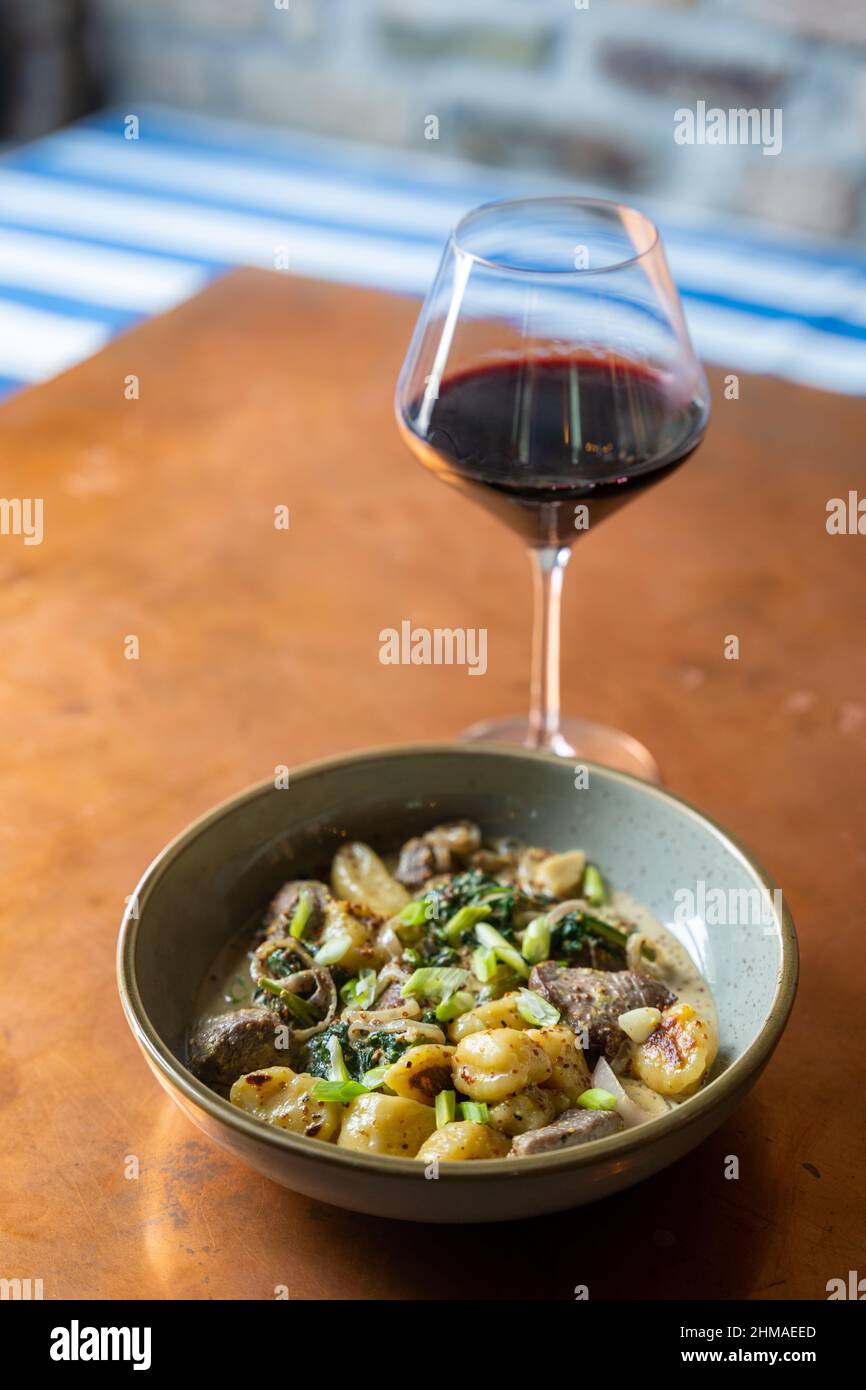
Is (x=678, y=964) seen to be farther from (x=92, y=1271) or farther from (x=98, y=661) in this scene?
(x=98, y=661)

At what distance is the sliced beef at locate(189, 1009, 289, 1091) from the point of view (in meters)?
0.98

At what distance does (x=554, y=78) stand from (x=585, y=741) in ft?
12.0

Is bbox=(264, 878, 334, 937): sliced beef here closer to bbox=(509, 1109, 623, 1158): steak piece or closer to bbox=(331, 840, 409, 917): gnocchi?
bbox=(331, 840, 409, 917): gnocchi

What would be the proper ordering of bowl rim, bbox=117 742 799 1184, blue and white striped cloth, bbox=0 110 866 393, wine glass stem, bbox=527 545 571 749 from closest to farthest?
bowl rim, bbox=117 742 799 1184
wine glass stem, bbox=527 545 571 749
blue and white striped cloth, bbox=0 110 866 393

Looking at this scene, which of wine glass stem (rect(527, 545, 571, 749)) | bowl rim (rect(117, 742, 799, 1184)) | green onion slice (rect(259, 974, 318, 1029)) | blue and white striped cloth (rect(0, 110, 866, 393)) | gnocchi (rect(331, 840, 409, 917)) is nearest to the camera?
bowl rim (rect(117, 742, 799, 1184))

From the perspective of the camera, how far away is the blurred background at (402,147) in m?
4.02

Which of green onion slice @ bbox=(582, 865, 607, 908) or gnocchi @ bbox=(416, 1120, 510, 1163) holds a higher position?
green onion slice @ bbox=(582, 865, 607, 908)

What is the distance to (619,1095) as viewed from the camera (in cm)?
95

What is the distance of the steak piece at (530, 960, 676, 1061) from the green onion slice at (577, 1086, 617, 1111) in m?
0.06

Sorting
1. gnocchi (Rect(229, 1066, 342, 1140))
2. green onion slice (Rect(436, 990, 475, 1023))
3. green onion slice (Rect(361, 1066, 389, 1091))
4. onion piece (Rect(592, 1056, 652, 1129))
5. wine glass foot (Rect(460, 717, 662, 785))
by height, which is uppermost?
wine glass foot (Rect(460, 717, 662, 785))

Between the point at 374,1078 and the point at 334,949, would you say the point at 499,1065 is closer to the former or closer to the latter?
the point at 374,1078

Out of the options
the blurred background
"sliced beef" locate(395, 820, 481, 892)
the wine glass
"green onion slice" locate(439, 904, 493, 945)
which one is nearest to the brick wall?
the blurred background

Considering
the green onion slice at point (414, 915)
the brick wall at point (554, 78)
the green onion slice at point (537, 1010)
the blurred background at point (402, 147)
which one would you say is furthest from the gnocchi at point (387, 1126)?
the brick wall at point (554, 78)

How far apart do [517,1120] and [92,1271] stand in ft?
0.95
